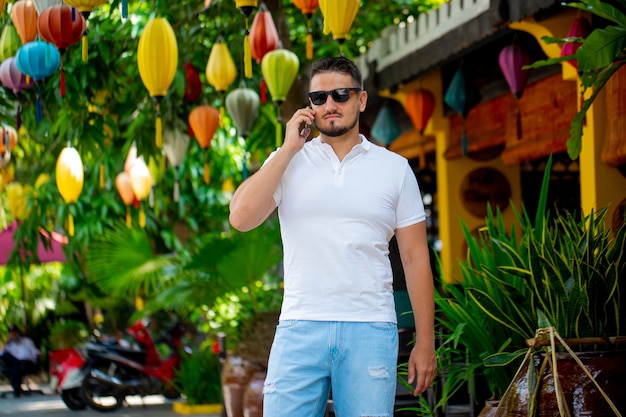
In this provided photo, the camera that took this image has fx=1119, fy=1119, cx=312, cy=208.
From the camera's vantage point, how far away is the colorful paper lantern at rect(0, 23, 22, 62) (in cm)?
806

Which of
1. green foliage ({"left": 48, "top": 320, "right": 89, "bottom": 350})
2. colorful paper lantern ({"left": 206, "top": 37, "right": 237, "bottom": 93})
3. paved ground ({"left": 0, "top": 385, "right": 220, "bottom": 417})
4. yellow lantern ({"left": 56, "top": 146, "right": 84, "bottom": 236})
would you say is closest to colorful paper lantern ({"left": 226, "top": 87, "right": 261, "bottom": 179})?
colorful paper lantern ({"left": 206, "top": 37, "right": 237, "bottom": 93})

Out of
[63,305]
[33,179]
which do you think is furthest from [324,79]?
[63,305]

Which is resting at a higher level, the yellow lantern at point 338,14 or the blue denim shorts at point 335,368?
the yellow lantern at point 338,14

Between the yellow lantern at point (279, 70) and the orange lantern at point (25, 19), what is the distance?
1534mm

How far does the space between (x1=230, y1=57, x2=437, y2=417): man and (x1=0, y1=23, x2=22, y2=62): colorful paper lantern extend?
530 centimetres

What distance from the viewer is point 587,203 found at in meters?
6.29

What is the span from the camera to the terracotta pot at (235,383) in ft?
25.1

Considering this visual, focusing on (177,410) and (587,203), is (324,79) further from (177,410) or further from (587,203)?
(177,410)

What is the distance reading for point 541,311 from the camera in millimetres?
3625

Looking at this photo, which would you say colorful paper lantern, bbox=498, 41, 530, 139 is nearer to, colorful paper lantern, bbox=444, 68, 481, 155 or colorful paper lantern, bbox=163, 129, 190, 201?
colorful paper lantern, bbox=444, 68, 481, 155

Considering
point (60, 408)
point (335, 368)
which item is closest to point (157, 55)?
point (335, 368)

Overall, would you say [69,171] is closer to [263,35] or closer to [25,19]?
[25,19]

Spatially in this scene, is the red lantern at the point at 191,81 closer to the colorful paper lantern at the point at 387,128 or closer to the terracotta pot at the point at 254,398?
the colorful paper lantern at the point at 387,128

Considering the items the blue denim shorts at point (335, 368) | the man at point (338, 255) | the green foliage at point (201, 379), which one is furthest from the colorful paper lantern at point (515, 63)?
the green foliage at point (201, 379)
